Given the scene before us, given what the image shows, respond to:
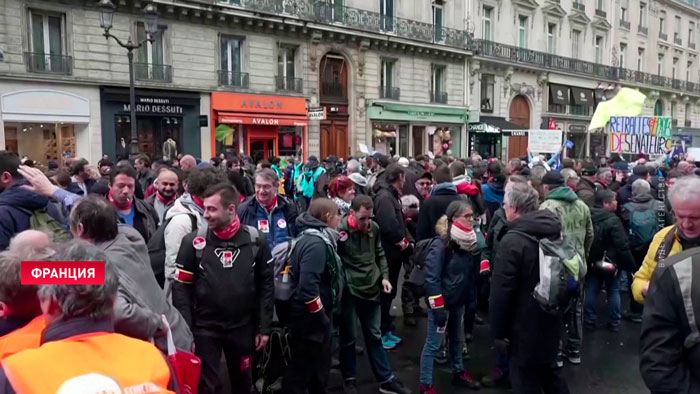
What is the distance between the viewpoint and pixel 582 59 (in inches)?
1391

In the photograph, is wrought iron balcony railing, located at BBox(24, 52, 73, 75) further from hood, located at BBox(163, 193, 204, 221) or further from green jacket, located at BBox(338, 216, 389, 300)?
green jacket, located at BBox(338, 216, 389, 300)

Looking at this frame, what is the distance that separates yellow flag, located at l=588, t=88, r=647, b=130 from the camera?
12914 mm

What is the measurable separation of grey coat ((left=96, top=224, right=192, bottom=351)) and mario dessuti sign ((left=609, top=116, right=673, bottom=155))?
1203 cm

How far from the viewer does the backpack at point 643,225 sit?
6711 mm

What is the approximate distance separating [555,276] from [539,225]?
35 cm

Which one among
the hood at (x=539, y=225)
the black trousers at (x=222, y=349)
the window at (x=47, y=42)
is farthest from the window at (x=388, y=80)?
the black trousers at (x=222, y=349)

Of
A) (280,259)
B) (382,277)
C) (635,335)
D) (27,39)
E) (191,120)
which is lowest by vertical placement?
(635,335)

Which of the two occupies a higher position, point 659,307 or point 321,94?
point 321,94

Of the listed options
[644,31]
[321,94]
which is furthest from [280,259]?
[644,31]

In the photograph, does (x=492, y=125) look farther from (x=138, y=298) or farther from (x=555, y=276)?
(x=138, y=298)

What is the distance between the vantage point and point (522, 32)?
31.5 meters

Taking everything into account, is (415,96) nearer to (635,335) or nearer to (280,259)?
(635,335)

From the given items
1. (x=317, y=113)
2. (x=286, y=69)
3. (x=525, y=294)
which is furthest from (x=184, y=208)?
(x=286, y=69)

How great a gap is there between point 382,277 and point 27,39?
1528 centimetres
